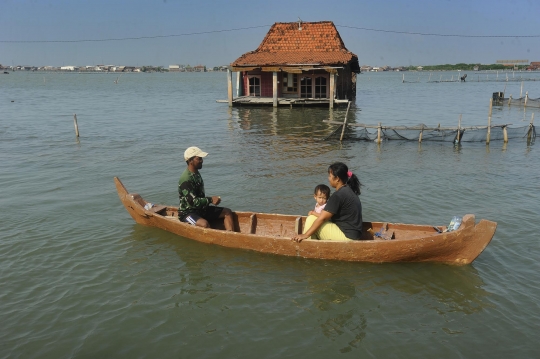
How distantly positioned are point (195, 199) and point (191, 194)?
11cm

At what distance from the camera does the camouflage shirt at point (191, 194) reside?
24.4 feet

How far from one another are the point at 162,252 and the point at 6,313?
2470 millimetres

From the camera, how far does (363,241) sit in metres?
6.64

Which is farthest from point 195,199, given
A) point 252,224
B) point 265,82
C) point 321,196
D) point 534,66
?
point 534,66

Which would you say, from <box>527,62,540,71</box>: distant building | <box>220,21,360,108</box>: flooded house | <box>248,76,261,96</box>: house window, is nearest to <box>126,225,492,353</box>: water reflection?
<box>220,21,360,108</box>: flooded house

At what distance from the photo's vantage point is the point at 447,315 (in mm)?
5645

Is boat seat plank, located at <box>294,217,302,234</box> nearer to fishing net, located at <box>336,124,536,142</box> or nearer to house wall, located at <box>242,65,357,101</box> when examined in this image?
fishing net, located at <box>336,124,536,142</box>

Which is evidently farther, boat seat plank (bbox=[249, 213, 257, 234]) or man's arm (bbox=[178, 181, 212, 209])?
boat seat plank (bbox=[249, 213, 257, 234])

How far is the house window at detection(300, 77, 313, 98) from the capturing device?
104ft

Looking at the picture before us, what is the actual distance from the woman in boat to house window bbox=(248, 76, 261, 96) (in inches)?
1079

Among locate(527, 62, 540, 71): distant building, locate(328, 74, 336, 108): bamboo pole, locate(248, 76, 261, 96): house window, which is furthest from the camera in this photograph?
locate(527, 62, 540, 71): distant building

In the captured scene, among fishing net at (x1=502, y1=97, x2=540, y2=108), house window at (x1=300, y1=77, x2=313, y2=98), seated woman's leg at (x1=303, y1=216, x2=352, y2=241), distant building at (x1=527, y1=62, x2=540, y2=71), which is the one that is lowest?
seated woman's leg at (x1=303, y1=216, x2=352, y2=241)

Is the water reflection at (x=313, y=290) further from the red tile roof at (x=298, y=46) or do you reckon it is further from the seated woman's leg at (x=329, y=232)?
the red tile roof at (x=298, y=46)

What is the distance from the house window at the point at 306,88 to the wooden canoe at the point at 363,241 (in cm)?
2464
